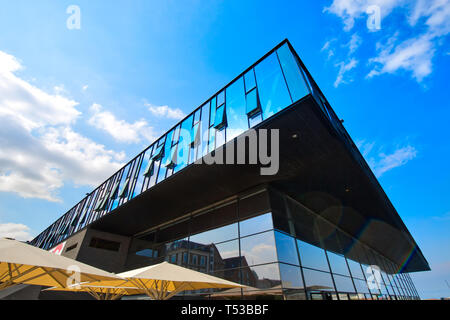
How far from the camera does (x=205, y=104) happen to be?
11.8 m

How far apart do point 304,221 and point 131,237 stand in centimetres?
1395

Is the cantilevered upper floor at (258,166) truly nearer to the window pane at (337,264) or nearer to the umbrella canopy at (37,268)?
the window pane at (337,264)

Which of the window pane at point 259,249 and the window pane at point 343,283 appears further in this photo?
the window pane at point 343,283

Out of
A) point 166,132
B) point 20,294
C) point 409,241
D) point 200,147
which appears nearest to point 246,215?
point 200,147

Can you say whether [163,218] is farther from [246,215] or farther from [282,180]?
[282,180]

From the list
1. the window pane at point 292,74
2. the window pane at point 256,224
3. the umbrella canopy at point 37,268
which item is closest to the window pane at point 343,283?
the window pane at point 256,224

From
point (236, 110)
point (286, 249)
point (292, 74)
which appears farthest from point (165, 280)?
point (292, 74)

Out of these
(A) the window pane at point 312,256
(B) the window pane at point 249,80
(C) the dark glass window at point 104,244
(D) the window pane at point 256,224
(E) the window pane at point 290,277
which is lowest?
(E) the window pane at point 290,277

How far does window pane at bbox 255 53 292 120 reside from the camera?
788 centimetres

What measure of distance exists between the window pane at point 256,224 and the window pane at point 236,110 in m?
4.12

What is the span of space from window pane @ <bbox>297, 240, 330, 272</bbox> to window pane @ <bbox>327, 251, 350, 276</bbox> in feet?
2.37

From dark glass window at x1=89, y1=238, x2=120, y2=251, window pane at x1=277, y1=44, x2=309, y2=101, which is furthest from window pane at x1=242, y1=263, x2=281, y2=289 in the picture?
dark glass window at x1=89, y1=238, x2=120, y2=251

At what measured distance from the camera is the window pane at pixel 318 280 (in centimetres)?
951

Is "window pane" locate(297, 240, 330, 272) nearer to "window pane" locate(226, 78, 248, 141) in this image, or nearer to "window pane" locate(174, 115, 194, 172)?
"window pane" locate(226, 78, 248, 141)
